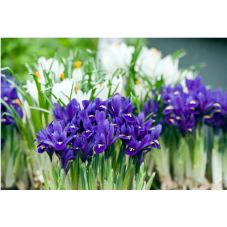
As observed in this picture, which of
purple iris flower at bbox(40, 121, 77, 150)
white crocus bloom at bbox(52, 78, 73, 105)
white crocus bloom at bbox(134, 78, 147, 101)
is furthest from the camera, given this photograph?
white crocus bloom at bbox(134, 78, 147, 101)

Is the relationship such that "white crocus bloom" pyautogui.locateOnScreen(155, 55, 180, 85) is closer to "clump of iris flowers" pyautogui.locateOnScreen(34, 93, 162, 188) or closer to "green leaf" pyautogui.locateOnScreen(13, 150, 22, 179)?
"clump of iris flowers" pyautogui.locateOnScreen(34, 93, 162, 188)

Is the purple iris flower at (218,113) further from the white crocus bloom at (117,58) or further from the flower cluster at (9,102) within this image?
the flower cluster at (9,102)

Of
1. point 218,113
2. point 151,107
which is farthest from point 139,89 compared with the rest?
point 218,113

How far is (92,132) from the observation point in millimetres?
636

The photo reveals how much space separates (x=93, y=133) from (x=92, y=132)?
0.5 inches

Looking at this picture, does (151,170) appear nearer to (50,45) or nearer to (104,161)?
(104,161)

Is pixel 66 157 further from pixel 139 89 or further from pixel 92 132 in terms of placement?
pixel 139 89

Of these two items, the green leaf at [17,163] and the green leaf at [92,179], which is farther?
the green leaf at [17,163]

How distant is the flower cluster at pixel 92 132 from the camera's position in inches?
24.7

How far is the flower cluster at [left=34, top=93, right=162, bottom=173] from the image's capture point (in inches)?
24.7

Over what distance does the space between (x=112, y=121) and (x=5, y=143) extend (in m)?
0.62

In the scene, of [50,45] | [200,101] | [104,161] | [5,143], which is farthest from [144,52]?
[50,45]

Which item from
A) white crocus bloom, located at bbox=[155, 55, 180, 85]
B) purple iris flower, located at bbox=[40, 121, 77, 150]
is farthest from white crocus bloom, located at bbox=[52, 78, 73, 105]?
white crocus bloom, located at bbox=[155, 55, 180, 85]

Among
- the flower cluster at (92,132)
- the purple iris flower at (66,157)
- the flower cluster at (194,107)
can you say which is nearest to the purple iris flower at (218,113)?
the flower cluster at (194,107)
